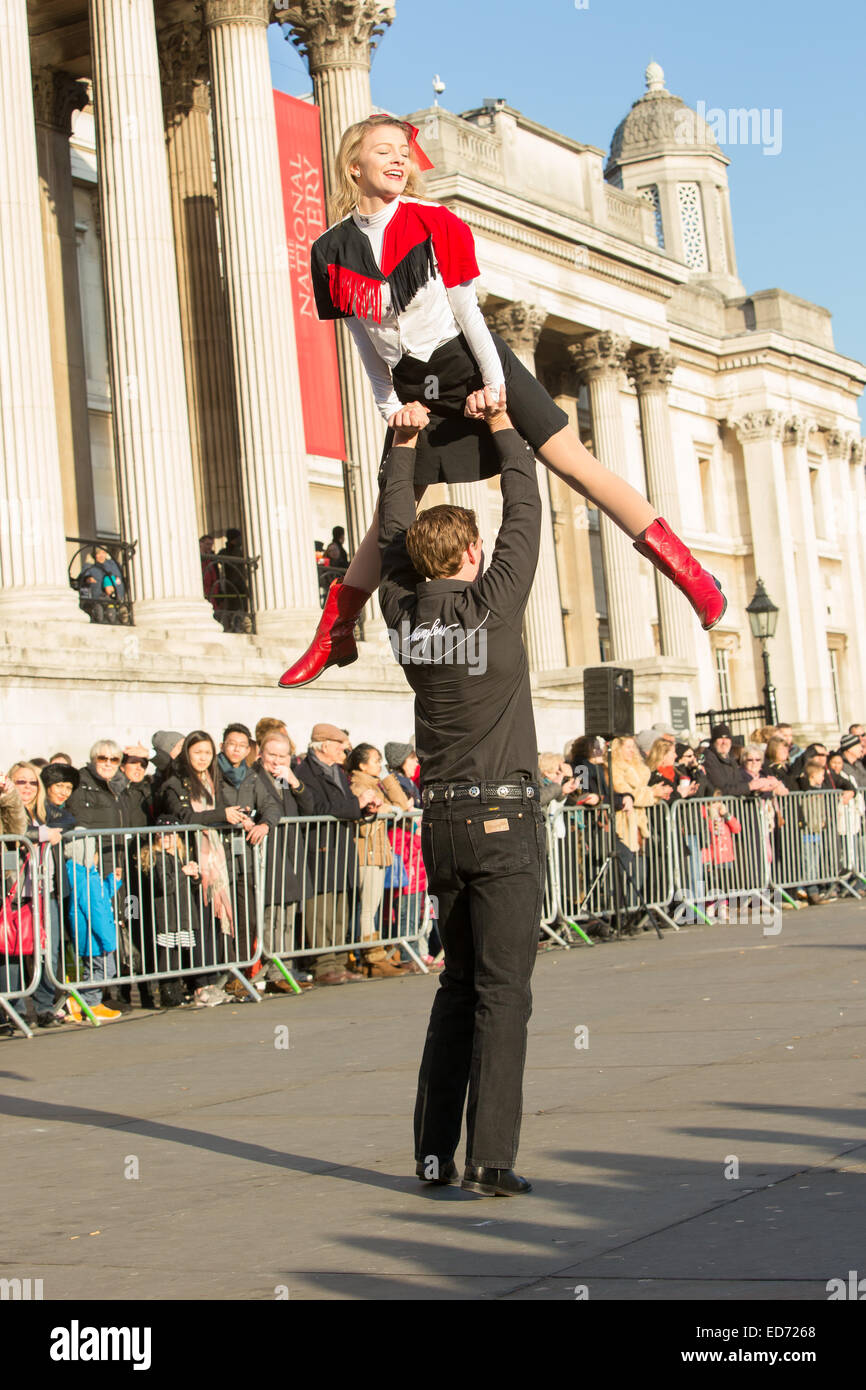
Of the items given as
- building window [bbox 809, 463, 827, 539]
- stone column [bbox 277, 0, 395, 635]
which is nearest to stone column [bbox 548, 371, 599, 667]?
building window [bbox 809, 463, 827, 539]

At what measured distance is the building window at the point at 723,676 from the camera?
51844 millimetres

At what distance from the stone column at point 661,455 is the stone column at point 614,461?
1.50 m

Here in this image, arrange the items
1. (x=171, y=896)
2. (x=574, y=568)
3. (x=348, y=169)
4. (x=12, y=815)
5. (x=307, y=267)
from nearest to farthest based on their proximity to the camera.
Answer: (x=348, y=169), (x=12, y=815), (x=171, y=896), (x=307, y=267), (x=574, y=568)

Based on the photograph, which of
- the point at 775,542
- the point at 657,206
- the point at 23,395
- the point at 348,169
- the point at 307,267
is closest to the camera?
the point at 348,169

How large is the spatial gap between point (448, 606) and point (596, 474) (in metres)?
0.77

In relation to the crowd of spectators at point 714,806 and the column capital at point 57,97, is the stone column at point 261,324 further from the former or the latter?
the crowd of spectators at point 714,806

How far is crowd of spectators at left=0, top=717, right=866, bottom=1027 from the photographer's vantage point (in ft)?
39.6

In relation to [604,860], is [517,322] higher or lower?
higher

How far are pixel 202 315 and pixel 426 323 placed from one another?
22958 millimetres

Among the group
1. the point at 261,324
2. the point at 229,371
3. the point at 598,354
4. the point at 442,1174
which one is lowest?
the point at 442,1174

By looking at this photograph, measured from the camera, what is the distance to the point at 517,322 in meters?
39.5

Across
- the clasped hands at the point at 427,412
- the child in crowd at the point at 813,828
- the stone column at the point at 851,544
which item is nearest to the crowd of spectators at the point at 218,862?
the child in crowd at the point at 813,828

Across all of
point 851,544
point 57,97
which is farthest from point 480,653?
point 851,544

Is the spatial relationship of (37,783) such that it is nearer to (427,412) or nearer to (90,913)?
(90,913)
